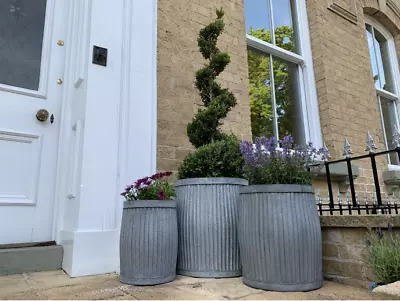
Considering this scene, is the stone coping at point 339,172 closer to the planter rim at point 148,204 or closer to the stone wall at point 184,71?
the stone wall at point 184,71

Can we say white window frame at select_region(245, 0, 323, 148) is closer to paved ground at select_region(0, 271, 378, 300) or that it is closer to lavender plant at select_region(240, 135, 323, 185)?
lavender plant at select_region(240, 135, 323, 185)

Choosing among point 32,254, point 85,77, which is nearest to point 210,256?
point 32,254

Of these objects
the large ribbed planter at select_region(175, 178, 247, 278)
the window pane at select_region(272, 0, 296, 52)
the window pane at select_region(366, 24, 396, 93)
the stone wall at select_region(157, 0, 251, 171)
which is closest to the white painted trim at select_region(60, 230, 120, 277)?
the large ribbed planter at select_region(175, 178, 247, 278)

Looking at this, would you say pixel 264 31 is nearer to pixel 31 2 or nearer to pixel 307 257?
pixel 31 2

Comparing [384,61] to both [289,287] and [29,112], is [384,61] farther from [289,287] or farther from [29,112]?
[29,112]

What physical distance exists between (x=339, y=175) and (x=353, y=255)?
6.98 ft

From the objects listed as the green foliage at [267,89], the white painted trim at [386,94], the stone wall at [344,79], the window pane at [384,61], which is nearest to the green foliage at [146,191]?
the green foliage at [267,89]

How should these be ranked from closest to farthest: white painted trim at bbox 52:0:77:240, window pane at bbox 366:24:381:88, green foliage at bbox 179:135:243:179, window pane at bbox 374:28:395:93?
1. green foliage at bbox 179:135:243:179
2. white painted trim at bbox 52:0:77:240
3. window pane at bbox 366:24:381:88
4. window pane at bbox 374:28:395:93

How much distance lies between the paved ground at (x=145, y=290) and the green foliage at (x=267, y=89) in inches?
83.2

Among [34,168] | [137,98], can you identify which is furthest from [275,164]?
[34,168]

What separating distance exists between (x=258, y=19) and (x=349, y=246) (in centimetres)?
320

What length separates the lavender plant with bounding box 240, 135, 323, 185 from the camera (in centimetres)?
169

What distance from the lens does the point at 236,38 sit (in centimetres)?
337

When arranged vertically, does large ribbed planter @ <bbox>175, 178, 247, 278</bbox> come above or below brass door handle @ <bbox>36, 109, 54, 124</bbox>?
below
